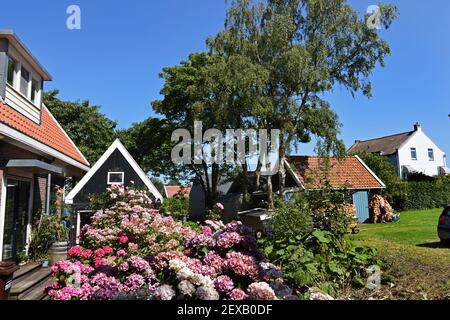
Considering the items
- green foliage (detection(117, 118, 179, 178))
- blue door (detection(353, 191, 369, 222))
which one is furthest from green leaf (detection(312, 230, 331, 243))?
green foliage (detection(117, 118, 179, 178))

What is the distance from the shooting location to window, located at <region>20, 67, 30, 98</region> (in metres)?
10.1

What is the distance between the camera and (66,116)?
31.8 meters

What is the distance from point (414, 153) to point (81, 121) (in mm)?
39301

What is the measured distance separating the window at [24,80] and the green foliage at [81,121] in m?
20.8

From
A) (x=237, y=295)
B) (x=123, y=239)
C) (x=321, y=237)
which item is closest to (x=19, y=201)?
(x=123, y=239)

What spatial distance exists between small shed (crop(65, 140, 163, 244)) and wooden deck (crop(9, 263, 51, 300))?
7473mm

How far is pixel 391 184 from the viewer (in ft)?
89.2

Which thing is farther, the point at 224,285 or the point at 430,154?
the point at 430,154

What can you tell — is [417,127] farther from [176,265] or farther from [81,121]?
[176,265]

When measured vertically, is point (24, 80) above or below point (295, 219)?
above

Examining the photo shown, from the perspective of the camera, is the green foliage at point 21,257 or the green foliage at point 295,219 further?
the green foliage at point 21,257

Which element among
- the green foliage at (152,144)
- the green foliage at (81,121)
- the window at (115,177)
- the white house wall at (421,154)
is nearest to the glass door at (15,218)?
the window at (115,177)

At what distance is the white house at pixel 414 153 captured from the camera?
40034 millimetres

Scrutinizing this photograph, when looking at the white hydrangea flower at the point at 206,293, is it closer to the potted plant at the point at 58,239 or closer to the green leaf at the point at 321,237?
the green leaf at the point at 321,237
